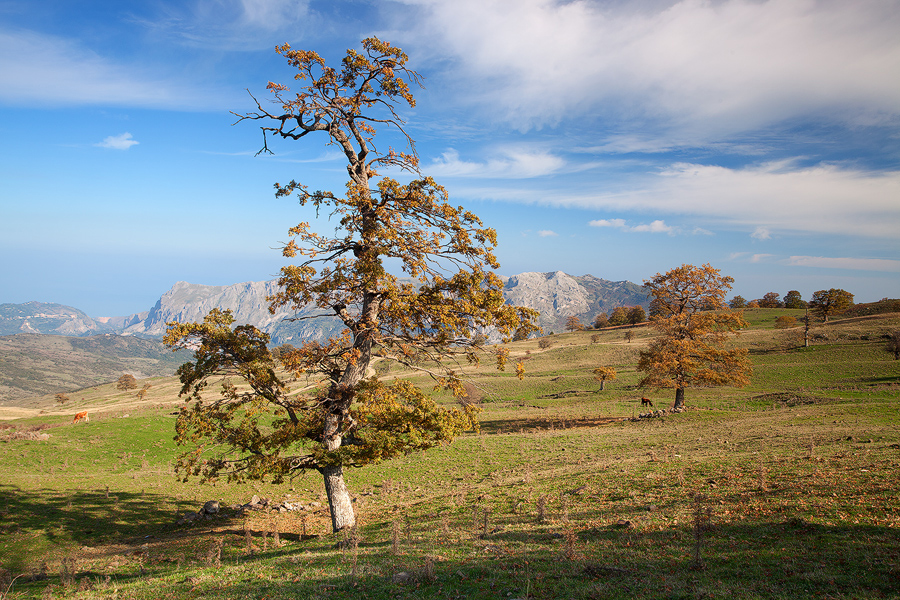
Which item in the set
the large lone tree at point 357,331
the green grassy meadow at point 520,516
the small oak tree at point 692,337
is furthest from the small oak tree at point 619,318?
the large lone tree at point 357,331

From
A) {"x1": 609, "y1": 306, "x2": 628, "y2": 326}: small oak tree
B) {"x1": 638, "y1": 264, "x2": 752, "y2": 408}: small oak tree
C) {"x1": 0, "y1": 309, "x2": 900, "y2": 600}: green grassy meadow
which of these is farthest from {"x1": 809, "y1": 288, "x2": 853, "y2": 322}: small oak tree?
{"x1": 638, "y1": 264, "x2": 752, "y2": 408}: small oak tree

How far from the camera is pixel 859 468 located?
15.2 m

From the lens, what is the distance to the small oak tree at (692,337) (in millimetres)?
37844

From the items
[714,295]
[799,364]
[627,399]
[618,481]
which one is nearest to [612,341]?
[799,364]

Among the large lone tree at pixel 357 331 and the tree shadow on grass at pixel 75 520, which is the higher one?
the large lone tree at pixel 357 331

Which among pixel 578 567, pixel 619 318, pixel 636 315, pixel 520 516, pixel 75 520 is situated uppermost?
pixel 636 315

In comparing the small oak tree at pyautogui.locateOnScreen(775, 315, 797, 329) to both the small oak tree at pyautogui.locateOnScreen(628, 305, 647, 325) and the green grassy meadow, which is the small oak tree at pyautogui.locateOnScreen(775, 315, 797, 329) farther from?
the green grassy meadow

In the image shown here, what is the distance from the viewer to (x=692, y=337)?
3975 cm

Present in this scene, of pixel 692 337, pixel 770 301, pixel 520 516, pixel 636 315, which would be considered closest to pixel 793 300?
pixel 770 301

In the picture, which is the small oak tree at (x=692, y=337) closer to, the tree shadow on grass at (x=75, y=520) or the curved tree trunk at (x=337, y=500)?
the curved tree trunk at (x=337, y=500)

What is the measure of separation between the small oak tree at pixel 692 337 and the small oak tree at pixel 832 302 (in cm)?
7646

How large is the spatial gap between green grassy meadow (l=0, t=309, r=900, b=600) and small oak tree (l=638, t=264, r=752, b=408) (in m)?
3.32

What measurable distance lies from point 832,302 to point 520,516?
379ft

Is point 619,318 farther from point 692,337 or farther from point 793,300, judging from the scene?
point 692,337
